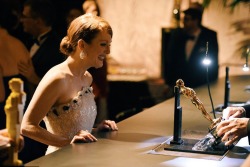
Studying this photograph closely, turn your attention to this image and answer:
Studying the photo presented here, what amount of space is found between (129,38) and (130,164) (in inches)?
209

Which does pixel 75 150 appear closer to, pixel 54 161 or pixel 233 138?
pixel 54 161

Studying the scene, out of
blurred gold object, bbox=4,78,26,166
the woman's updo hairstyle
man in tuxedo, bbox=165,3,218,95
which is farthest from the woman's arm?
man in tuxedo, bbox=165,3,218,95

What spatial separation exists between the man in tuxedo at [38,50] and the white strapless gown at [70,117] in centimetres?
150

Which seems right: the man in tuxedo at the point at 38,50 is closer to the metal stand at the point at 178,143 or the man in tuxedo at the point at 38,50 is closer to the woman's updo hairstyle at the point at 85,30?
the woman's updo hairstyle at the point at 85,30

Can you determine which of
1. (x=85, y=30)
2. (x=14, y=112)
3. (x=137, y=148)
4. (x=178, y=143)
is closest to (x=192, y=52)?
(x=85, y=30)

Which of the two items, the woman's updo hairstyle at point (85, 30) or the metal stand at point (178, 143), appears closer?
the metal stand at point (178, 143)

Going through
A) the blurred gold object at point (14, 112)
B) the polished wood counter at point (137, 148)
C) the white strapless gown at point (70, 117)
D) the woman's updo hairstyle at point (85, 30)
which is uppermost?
the woman's updo hairstyle at point (85, 30)

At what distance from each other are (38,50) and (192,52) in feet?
7.33

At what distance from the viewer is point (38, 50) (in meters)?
→ 4.55

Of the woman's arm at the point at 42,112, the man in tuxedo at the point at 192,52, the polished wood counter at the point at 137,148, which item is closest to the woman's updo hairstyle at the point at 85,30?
the woman's arm at the point at 42,112

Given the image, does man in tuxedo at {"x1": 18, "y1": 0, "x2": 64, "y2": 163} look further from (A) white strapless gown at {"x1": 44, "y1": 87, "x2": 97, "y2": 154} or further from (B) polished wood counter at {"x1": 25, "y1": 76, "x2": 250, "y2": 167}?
(A) white strapless gown at {"x1": 44, "y1": 87, "x2": 97, "y2": 154}

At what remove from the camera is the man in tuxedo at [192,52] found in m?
6.04

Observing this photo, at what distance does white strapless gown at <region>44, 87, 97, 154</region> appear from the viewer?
2.92 m

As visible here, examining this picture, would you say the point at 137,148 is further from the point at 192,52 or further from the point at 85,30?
the point at 192,52
